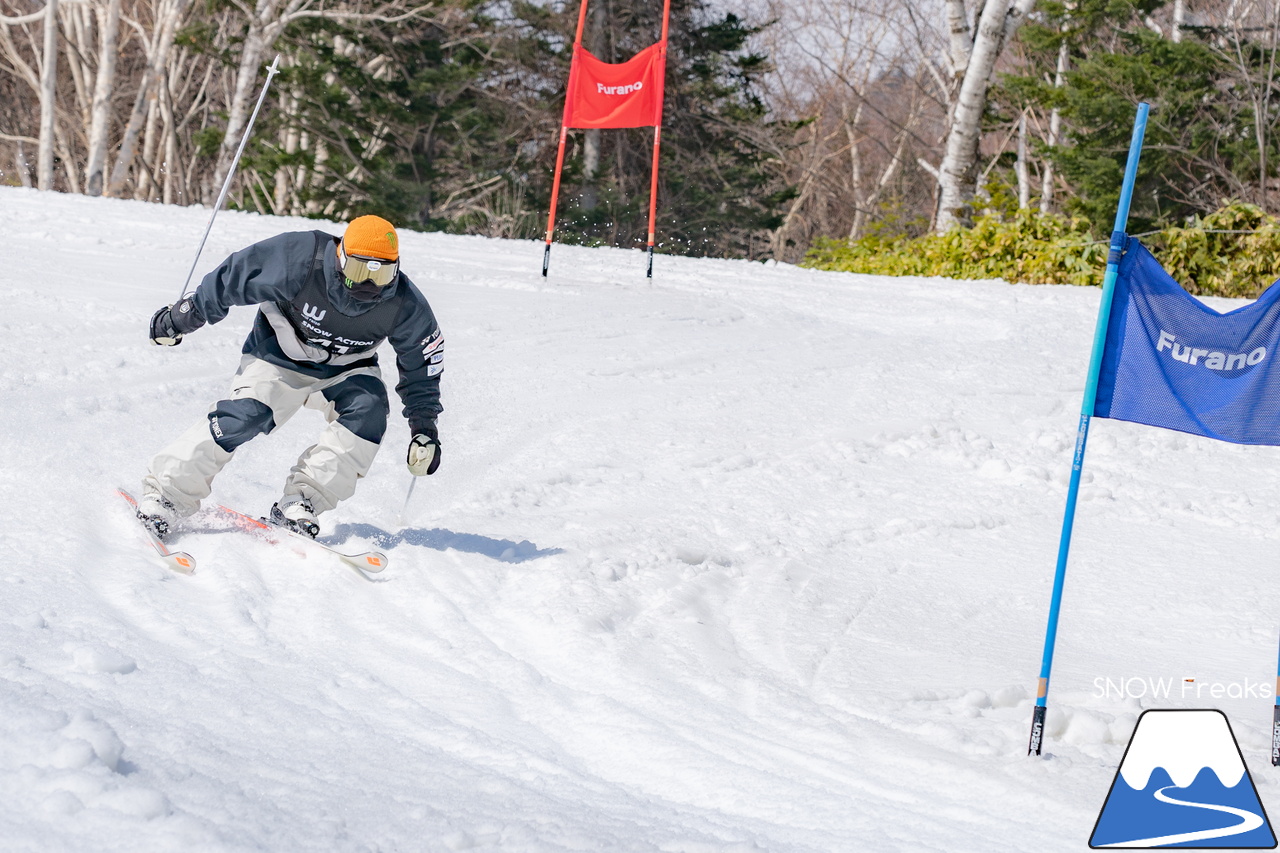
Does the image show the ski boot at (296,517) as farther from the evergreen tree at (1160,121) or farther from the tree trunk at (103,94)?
the tree trunk at (103,94)

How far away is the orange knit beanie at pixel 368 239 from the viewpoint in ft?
14.4

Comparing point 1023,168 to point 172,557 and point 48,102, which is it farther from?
point 172,557

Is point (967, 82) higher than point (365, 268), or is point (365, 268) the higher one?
point (967, 82)

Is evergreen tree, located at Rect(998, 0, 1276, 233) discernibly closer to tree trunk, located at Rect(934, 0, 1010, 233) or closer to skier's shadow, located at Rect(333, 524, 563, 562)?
tree trunk, located at Rect(934, 0, 1010, 233)

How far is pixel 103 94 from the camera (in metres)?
22.4

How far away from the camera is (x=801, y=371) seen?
28.7 feet

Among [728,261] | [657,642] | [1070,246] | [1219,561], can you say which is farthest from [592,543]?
[1070,246]

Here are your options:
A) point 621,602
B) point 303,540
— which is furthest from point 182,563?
point 621,602

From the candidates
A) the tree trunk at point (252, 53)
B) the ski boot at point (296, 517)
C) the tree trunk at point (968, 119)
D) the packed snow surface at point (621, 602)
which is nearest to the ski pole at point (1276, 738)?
the packed snow surface at point (621, 602)

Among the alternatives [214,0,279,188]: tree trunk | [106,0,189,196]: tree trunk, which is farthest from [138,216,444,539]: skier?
[106,0,189,196]: tree trunk

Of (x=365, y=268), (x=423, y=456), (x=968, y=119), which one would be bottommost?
(x=423, y=456)

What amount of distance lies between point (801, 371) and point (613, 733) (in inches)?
220

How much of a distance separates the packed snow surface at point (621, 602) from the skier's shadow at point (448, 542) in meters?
0.03

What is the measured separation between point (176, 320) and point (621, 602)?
2.13 meters
